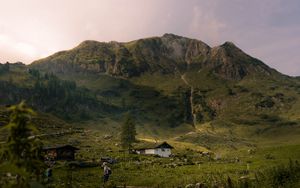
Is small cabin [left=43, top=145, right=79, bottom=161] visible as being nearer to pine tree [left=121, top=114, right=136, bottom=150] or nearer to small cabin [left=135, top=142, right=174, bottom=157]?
pine tree [left=121, top=114, right=136, bottom=150]

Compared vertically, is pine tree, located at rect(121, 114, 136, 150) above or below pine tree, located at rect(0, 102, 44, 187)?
below

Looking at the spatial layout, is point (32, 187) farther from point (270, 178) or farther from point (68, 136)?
point (68, 136)

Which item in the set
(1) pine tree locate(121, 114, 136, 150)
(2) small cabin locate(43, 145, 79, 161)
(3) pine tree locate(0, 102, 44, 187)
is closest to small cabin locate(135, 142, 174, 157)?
(1) pine tree locate(121, 114, 136, 150)

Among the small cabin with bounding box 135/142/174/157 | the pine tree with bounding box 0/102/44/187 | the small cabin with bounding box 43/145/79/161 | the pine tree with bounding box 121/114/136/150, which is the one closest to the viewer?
the pine tree with bounding box 0/102/44/187

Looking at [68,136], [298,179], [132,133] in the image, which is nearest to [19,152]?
[298,179]

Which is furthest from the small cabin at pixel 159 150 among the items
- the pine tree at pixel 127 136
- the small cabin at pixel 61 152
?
the small cabin at pixel 61 152

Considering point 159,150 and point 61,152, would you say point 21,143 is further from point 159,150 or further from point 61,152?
point 159,150

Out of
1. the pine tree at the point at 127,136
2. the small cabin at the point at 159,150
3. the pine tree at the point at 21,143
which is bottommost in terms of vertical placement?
the small cabin at the point at 159,150

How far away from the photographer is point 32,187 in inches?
309

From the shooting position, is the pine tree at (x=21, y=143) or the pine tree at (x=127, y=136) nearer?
the pine tree at (x=21, y=143)

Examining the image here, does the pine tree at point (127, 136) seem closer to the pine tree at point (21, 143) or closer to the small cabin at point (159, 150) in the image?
the small cabin at point (159, 150)

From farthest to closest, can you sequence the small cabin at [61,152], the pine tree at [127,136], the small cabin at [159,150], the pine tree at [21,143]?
the small cabin at [159,150], the pine tree at [127,136], the small cabin at [61,152], the pine tree at [21,143]

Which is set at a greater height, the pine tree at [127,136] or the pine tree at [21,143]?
the pine tree at [21,143]

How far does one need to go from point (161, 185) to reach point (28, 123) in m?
45.3
